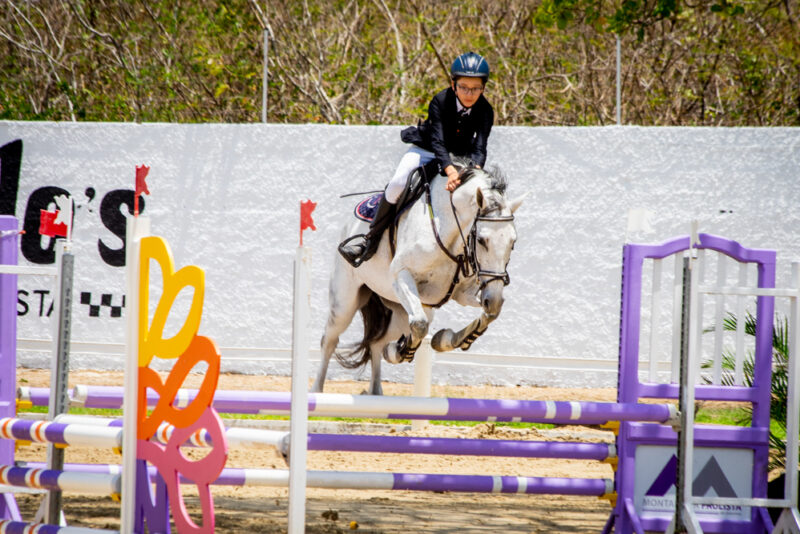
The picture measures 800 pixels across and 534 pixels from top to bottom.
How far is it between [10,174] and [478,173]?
5.72 metres

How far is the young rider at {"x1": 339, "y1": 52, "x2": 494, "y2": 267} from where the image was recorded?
402 centimetres

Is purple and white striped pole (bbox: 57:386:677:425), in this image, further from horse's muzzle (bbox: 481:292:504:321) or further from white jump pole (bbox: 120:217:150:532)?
horse's muzzle (bbox: 481:292:504:321)

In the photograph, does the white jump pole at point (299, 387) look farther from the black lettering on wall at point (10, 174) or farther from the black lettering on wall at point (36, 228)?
the black lettering on wall at point (10, 174)

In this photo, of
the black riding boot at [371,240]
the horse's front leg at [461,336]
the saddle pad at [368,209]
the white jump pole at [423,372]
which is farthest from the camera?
the white jump pole at [423,372]

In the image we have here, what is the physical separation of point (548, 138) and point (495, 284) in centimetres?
444

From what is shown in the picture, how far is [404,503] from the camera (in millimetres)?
4461

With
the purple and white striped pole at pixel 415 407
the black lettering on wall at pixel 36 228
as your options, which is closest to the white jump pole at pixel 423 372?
the purple and white striped pole at pixel 415 407

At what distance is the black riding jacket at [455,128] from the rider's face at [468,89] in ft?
0.18

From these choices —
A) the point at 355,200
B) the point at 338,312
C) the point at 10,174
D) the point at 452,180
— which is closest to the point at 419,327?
the point at 452,180

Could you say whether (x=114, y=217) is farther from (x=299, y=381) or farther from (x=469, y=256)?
(x=299, y=381)

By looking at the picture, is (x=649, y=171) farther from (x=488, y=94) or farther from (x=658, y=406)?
(x=658, y=406)

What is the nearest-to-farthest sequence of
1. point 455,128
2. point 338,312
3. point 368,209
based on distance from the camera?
point 455,128, point 368,209, point 338,312

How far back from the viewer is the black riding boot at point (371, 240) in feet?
14.4

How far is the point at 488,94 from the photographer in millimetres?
9672
